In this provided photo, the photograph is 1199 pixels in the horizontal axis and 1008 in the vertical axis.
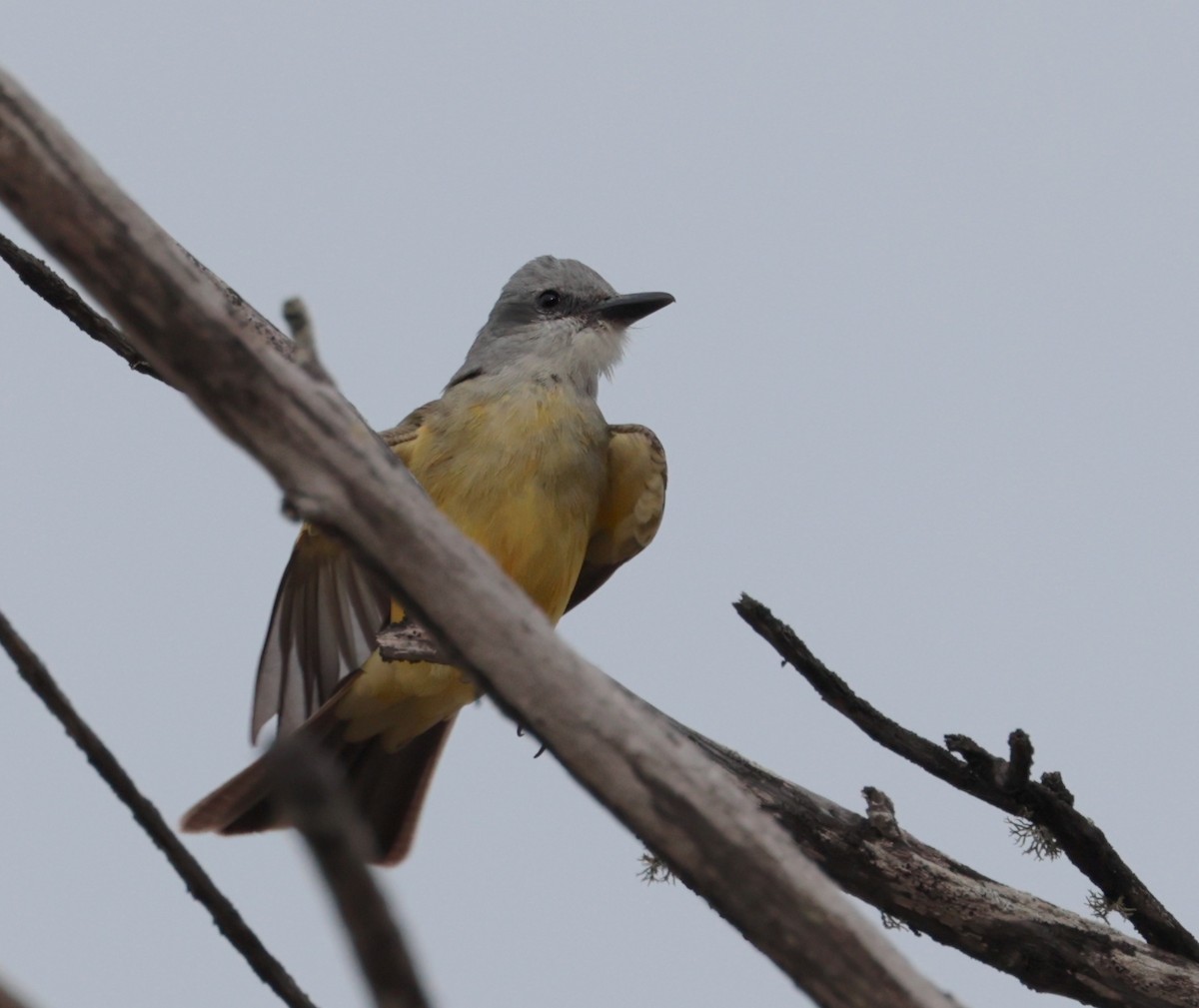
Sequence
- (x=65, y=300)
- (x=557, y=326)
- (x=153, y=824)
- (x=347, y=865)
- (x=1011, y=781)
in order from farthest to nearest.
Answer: (x=557, y=326) → (x=65, y=300) → (x=1011, y=781) → (x=153, y=824) → (x=347, y=865)

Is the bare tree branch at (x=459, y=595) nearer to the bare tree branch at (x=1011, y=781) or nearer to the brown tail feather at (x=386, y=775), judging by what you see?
the bare tree branch at (x=1011, y=781)

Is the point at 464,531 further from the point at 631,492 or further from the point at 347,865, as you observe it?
the point at 347,865

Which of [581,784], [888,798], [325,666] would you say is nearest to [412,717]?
[325,666]

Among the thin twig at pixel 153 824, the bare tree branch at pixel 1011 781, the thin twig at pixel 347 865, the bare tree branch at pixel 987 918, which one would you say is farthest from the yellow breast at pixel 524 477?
the thin twig at pixel 347 865

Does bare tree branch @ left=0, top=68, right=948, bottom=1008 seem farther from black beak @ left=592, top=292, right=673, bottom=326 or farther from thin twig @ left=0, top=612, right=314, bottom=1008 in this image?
black beak @ left=592, top=292, right=673, bottom=326

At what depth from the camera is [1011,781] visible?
366cm

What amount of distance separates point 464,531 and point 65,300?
1.42m

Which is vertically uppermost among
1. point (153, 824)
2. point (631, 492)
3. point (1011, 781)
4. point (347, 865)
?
point (631, 492)

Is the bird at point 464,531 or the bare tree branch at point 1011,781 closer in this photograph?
the bare tree branch at point 1011,781

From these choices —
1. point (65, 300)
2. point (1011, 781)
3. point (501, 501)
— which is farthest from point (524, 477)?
point (1011, 781)

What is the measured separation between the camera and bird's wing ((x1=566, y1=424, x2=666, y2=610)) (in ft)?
17.9

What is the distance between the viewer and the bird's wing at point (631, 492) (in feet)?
17.9

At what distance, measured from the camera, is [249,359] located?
2.00m

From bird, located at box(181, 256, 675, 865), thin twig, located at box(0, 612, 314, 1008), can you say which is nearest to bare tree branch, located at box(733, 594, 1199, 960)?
thin twig, located at box(0, 612, 314, 1008)
